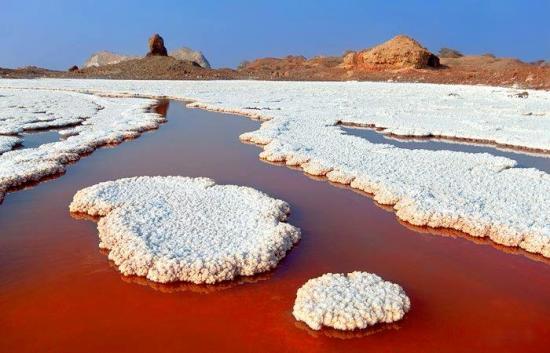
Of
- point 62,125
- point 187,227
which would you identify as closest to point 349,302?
point 187,227

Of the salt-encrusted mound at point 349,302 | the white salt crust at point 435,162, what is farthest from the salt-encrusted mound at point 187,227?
the white salt crust at point 435,162

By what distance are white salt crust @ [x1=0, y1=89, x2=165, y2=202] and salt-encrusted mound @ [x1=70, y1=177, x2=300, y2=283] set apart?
384cm

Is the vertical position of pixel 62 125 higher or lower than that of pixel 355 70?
lower

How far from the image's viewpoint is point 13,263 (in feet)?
31.2

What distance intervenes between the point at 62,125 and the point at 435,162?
63.9 ft

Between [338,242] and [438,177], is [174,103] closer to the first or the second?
[438,177]

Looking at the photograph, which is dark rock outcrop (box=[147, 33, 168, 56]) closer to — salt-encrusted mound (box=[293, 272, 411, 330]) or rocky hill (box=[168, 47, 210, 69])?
rocky hill (box=[168, 47, 210, 69])

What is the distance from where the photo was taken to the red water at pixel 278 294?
7094 millimetres

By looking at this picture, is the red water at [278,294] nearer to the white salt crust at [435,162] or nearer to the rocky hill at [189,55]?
the white salt crust at [435,162]

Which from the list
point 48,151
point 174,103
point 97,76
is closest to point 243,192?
point 48,151

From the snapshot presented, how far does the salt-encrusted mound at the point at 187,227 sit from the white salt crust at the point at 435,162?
365 centimetres

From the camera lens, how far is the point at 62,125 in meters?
26.0

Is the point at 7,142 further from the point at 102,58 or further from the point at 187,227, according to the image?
the point at 102,58

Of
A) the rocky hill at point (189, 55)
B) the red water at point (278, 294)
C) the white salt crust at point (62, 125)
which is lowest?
the red water at point (278, 294)
